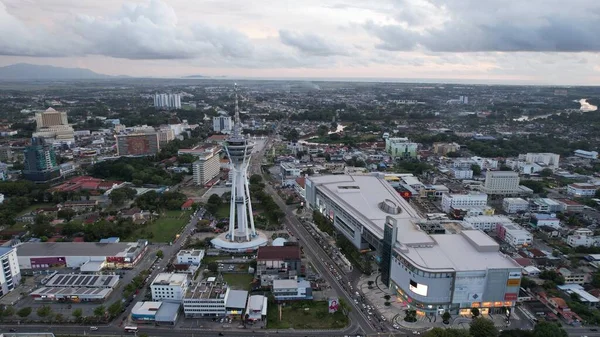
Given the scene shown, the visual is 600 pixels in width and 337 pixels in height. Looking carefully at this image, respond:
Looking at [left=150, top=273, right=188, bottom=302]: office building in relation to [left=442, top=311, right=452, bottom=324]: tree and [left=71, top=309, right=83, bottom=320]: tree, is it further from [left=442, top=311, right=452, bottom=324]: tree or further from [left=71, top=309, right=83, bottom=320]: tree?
[left=442, top=311, right=452, bottom=324]: tree

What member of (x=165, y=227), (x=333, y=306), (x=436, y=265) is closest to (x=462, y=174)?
(x=436, y=265)

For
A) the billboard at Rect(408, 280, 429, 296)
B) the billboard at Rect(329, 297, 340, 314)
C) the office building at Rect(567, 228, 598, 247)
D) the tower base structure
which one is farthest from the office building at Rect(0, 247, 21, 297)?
the office building at Rect(567, 228, 598, 247)

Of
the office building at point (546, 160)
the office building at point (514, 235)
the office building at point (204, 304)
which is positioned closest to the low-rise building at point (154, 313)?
the office building at point (204, 304)

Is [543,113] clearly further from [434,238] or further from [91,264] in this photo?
[91,264]

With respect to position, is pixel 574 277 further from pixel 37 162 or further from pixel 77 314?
pixel 37 162

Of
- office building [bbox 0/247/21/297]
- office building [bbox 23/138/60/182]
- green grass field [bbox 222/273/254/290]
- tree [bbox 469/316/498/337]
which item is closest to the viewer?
tree [bbox 469/316/498/337]

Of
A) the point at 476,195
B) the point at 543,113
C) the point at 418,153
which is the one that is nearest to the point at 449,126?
the point at 418,153
